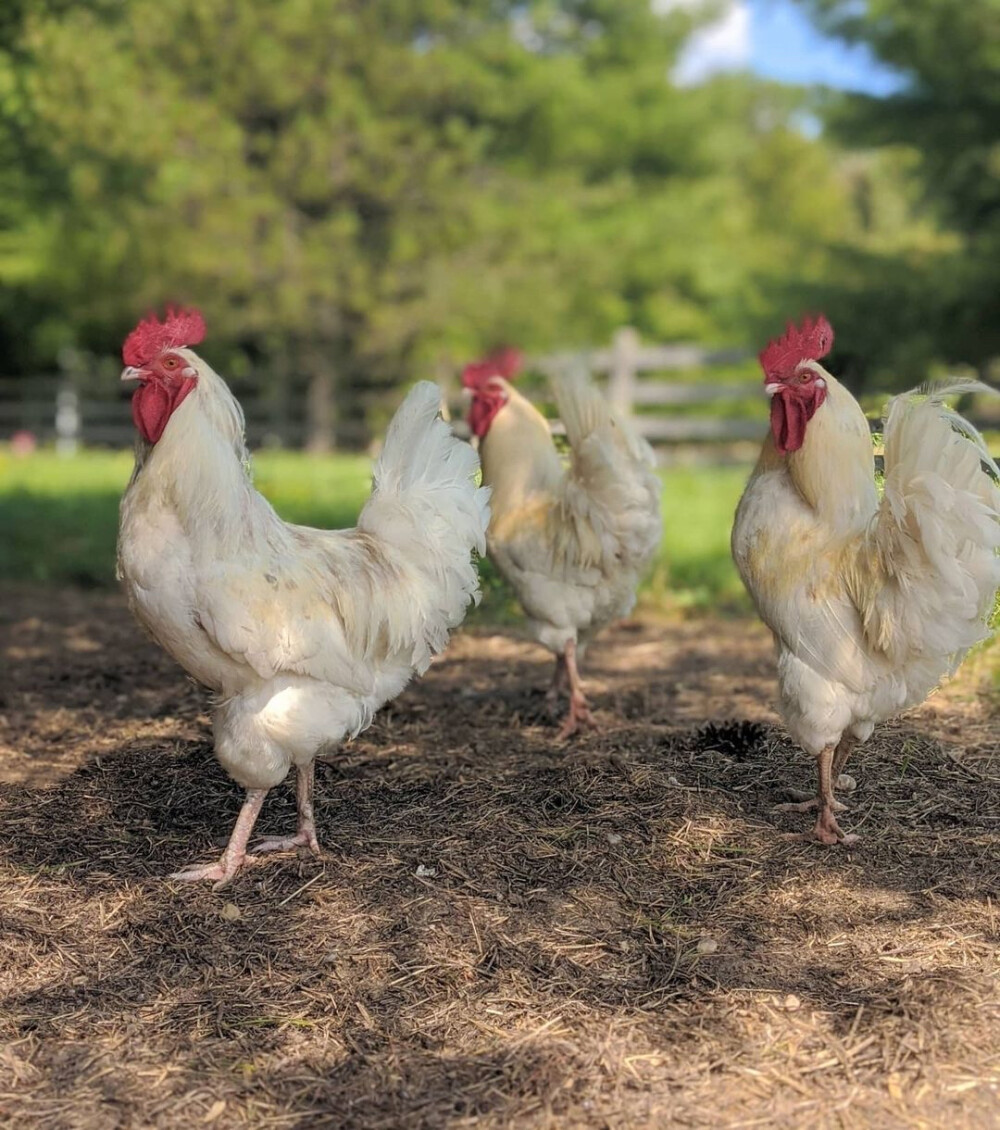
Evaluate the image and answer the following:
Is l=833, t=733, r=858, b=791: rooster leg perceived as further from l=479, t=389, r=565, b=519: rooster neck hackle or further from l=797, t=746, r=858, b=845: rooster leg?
l=479, t=389, r=565, b=519: rooster neck hackle

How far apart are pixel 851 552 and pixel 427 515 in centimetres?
164

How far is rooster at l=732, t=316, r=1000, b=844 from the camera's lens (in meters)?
3.76

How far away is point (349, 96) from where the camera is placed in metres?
21.4

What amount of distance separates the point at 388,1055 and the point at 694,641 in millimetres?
5095

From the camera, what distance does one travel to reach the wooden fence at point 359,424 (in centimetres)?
1845

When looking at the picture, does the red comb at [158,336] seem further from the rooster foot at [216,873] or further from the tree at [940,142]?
the tree at [940,142]

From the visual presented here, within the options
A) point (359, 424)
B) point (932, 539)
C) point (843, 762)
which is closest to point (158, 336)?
point (932, 539)

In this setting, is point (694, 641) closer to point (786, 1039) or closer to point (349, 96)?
point (786, 1039)

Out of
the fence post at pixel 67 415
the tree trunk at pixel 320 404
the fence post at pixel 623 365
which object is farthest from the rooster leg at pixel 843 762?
the fence post at pixel 67 415

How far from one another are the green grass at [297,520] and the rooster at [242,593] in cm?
235

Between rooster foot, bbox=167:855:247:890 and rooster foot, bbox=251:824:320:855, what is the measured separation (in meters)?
0.17

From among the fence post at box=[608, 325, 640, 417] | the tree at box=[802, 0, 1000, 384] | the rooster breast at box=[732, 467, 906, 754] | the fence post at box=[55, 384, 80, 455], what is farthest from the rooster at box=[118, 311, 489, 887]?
the fence post at box=[55, 384, 80, 455]

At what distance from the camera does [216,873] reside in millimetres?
3957

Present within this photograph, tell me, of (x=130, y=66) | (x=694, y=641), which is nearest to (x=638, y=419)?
(x=130, y=66)
